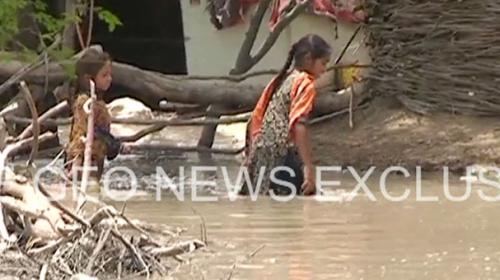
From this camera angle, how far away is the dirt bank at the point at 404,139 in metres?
10.4

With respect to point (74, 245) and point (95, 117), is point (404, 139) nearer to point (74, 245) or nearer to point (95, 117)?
point (95, 117)

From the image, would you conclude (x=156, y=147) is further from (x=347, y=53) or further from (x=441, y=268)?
(x=441, y=268)

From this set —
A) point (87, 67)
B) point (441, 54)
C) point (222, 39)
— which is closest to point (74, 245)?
point (87, 67)

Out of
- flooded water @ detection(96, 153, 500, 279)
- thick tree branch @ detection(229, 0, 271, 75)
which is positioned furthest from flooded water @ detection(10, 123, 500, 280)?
thick tree branch @ detection(229, 0, 271, 75)

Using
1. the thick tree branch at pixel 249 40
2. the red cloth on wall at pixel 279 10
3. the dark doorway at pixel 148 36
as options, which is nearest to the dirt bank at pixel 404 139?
the thick tree branch at pixel 249 40

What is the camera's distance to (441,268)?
6.68m

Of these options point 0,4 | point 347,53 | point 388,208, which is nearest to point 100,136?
point 0,4

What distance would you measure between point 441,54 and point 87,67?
11.3 ft

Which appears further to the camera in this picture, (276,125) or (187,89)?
(187,89)

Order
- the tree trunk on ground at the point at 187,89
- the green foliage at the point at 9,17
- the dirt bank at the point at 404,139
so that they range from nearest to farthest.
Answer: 1. the green foliage at the point at 9,17
2. the dirt bank at the point at 404,139
3. the tree trunk on ground at the point at 187,89

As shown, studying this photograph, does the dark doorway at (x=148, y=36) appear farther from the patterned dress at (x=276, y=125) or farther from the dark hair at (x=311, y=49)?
the dark hair at (x=311, y=49)

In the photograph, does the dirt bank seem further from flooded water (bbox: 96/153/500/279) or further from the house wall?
the house wall

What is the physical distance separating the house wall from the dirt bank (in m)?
3.23

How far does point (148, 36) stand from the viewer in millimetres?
18703
